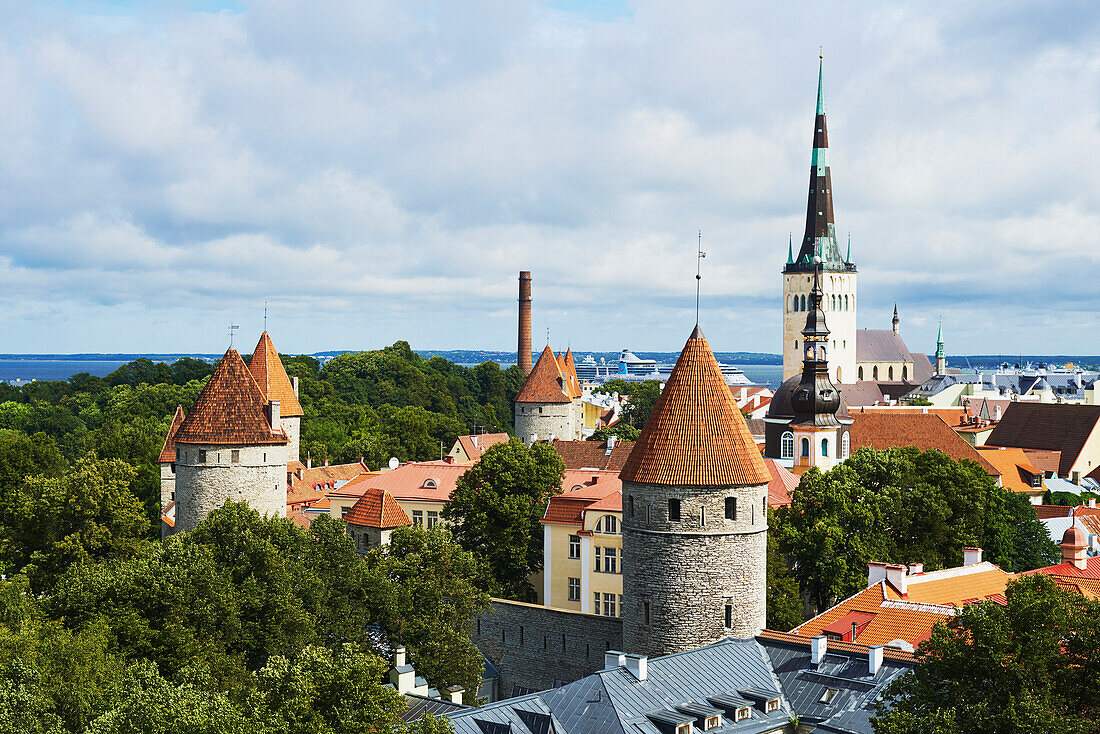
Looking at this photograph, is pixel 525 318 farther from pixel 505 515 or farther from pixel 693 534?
pixel 693 534

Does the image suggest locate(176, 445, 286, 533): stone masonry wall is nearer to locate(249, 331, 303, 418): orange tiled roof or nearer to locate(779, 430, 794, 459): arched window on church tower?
locate(249, 331, 303, 418): orange tiled roof

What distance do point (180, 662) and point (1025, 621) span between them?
19.5m

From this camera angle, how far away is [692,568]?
106 feet

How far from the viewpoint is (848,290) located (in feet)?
378

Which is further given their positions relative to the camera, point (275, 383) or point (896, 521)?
point (275, 383)

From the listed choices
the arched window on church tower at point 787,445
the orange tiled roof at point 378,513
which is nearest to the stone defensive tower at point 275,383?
the orange tiled roof at point 378,513

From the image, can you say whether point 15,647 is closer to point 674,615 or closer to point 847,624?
point 674,615

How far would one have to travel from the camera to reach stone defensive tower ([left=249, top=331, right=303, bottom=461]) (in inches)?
2311

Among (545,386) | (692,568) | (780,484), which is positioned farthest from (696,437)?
(545,386)

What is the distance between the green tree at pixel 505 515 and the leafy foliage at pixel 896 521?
29.9 ft

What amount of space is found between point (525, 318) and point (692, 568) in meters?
91.9

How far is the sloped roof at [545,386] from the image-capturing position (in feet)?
269

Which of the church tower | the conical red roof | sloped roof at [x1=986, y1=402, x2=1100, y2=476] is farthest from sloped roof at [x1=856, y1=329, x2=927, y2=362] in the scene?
the conical red roof

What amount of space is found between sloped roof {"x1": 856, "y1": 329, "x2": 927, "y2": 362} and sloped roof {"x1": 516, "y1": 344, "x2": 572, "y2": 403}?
214 feet
